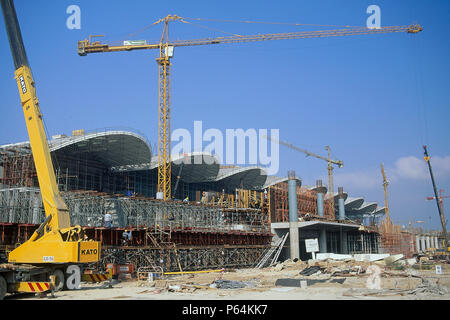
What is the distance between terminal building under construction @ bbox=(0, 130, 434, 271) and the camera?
35.6 m

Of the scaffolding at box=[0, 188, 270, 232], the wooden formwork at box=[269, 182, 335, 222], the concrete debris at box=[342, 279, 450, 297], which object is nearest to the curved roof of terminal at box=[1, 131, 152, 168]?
the scaffolding at box=[0, 188, 270, 232]

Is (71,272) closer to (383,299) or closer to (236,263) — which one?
(383,299)

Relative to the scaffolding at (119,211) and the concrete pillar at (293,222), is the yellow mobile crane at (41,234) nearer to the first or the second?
the scaffolding at (119,211)

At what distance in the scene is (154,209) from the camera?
141 feet

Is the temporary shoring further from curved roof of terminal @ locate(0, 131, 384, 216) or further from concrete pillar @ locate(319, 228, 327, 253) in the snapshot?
concrete pillar @ locate(319, 228, 327, 253)

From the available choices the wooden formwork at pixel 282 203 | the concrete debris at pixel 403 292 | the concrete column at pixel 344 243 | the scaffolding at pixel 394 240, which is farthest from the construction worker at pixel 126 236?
the scaffolding at pixel 394 240

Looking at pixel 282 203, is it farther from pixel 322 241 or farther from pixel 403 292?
pixel 403 292

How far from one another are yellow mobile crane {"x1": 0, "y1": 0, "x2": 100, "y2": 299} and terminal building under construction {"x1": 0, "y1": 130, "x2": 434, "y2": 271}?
399 inches

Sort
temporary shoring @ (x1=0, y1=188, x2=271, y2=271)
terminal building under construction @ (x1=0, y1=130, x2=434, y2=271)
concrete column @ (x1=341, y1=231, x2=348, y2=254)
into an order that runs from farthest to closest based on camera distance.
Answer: concrete column @ (x1=341, y1=231, x2=348, y2=254), terminal building under construction @ (x1=0, y1=130, x2=434, y2=271), temporary shoring @ (x1=0, y1=188, x2=271, y2=271)

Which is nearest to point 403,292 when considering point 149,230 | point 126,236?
point 126,236

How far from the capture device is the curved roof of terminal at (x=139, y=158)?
4384cm

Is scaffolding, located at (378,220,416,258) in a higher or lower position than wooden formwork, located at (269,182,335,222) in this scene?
lower

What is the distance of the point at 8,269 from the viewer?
17.2 m
